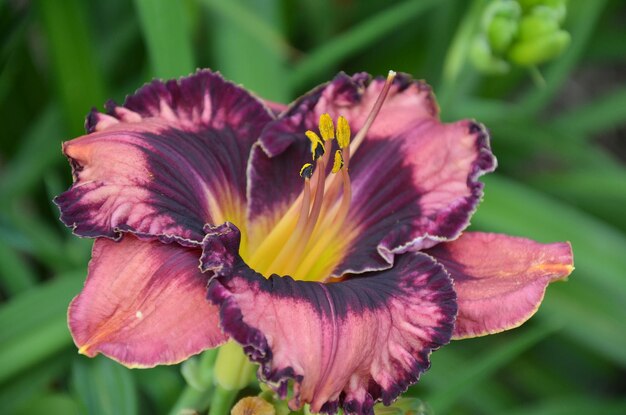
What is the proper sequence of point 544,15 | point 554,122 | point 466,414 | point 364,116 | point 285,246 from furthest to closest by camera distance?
point 554,122 < point 466,414 < point 544,15 < point 364,116 < point 285,246

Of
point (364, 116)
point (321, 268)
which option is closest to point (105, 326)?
point (321, 268)

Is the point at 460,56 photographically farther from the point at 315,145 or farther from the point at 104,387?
the point at 104,387

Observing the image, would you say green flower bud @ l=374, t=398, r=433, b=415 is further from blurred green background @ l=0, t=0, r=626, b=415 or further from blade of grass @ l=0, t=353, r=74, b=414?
blade of grass @ l=0, t=353, r=74, b=414

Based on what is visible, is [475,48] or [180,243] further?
[475,48]

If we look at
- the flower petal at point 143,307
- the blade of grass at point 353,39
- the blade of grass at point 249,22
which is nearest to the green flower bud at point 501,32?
the blade of grass at point 353,39

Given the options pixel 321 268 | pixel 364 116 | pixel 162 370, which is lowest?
pixel 162 370

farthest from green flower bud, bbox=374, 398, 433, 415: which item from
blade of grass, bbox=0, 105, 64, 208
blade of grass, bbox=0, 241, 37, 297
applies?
blade of grass, bbox=0, 105, 64, 208

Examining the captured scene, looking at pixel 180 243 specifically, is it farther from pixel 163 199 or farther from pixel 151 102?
pixel 151 102
